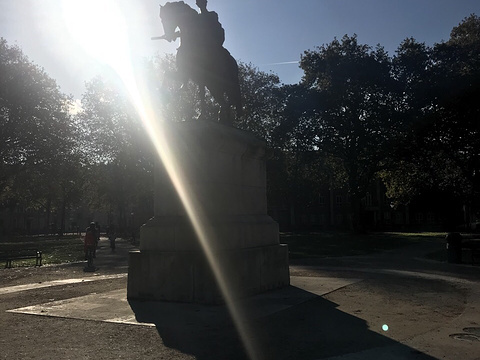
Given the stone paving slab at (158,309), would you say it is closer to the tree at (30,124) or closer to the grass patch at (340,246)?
the grass patch at (340,246)

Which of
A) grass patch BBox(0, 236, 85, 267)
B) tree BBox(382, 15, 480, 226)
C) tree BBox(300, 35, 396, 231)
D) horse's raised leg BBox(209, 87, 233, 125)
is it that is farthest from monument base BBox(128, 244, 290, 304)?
tree BBox(300, 35, 396, 231)

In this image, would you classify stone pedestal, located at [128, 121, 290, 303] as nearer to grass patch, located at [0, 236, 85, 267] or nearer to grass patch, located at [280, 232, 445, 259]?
grass patch, located at [280, 232, 445, 259]

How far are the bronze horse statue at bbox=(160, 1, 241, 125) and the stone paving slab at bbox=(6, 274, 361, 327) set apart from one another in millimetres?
4061

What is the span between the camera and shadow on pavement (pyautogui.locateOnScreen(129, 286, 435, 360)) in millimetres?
5258

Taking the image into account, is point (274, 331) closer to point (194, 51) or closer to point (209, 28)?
point (194, 51)

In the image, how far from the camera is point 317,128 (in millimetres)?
40219

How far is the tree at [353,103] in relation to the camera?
36281mm

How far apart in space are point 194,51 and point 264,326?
5.94m

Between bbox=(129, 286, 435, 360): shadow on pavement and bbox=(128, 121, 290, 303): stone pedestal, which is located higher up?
bbox=(128, 121, 290, 303): stone pedestal

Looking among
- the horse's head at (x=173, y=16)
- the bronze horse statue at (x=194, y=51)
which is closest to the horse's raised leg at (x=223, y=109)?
the bronze horse statue at (x=194, y=51)

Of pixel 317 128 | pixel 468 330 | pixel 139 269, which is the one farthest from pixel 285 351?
pixel 317 128

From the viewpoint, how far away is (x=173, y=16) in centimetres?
966

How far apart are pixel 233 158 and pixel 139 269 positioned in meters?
2.96

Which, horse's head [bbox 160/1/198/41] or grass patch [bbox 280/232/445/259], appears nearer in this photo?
horse's head [bbox 160/1/198/41]
